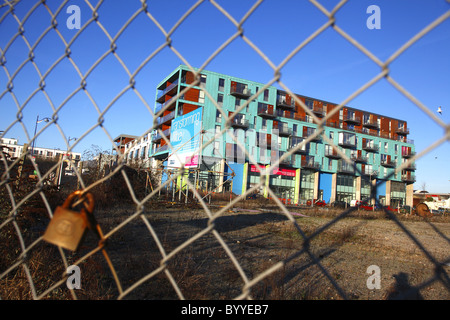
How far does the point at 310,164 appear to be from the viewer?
107 feet

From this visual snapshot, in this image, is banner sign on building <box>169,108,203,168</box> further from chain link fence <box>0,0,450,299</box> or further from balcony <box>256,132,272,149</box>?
balcony <box>256,132,272,149</box>

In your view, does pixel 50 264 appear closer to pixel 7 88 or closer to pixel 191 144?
pixel 7 88

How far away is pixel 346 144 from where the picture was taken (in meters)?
33.4

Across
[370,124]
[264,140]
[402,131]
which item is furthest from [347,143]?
[402,131]

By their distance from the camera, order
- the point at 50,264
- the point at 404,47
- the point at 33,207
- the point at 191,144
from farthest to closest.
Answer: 1. the point at 191,144
2. the point at 33,207
3. the point at 50,264
4. the point at 404,47

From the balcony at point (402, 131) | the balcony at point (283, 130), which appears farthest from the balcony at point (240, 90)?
the balcony at point (402, 131)

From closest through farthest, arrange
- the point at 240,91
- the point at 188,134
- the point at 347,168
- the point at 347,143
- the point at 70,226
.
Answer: the point at 70,226 → the point at 347,168 → the point at 188,134 → the point at 240,91 → the point at 347,143

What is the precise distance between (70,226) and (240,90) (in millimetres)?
30334

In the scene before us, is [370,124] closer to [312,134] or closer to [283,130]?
[283,130]

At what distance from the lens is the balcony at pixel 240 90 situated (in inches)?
1151

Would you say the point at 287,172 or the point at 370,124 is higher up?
the point at 370,124

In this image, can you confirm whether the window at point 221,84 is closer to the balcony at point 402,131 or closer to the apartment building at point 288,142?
the apartment building at point 288,142
